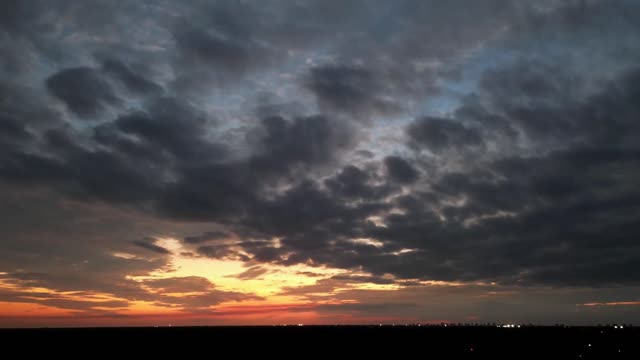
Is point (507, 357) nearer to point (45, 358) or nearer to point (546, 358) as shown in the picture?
point (546, 358)

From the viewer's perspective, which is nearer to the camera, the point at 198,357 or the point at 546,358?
the point at 546,358

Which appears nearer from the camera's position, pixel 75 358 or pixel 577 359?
pixel 577 359

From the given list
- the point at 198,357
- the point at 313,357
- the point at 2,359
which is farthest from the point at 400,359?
the point at 2,359

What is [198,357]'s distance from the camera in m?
118

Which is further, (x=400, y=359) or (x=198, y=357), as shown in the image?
(x=198, y=357)

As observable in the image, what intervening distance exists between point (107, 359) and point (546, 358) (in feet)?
299

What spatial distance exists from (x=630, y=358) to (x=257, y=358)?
77.3 m

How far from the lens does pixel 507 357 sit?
113m

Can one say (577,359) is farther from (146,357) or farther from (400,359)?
(146,357)

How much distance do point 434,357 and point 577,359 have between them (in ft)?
93.7

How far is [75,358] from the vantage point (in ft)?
383

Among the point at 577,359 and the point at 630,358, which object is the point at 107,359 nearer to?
the point at 577,359

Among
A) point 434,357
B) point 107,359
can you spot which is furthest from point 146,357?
point 434,357

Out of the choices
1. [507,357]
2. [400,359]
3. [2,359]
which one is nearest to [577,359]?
[507,357]
